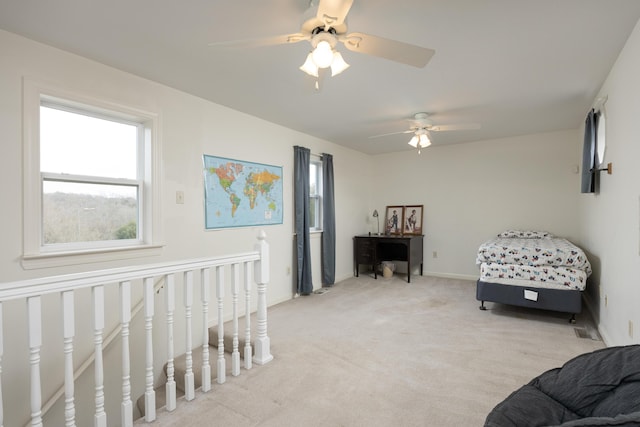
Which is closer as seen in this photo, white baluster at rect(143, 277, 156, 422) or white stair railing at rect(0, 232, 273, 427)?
white stair railing at rect(0, 232, 273, 427)

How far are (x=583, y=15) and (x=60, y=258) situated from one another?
367 cm

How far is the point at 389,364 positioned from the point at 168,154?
259cm

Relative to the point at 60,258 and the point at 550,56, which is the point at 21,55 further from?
the point at 550,56

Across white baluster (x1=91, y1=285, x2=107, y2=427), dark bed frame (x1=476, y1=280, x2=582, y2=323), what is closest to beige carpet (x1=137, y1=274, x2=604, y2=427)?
dark bed frame (x1=476, y1=280, x2=582, y2=323)

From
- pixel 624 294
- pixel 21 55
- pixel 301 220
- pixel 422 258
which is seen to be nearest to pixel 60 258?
pixel 21 55

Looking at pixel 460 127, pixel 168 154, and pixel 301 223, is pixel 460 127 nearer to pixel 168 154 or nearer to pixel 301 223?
pixel 301 223

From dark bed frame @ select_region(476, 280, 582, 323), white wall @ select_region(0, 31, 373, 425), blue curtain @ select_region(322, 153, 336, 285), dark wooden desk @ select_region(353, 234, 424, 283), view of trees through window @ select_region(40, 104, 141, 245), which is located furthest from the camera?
dark wooden desk @ select_region(353, 234, 424, 283)

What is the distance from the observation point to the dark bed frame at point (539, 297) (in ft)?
10.8

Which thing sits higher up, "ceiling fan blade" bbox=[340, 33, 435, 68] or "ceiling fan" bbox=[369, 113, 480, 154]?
"ceiling fan" bbox=[369, 113, 480, 154]

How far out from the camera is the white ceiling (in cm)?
186

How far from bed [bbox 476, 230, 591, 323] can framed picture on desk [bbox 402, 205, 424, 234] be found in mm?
2074

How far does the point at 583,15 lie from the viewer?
6.28ft

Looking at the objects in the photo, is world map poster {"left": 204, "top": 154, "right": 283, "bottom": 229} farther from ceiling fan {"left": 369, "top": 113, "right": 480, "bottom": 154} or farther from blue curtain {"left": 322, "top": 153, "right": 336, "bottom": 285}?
ceiling fan {"left": 369, "top": 113, "right": 480, "bottom": 154}

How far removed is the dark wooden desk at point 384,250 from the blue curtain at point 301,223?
1.49 meters
